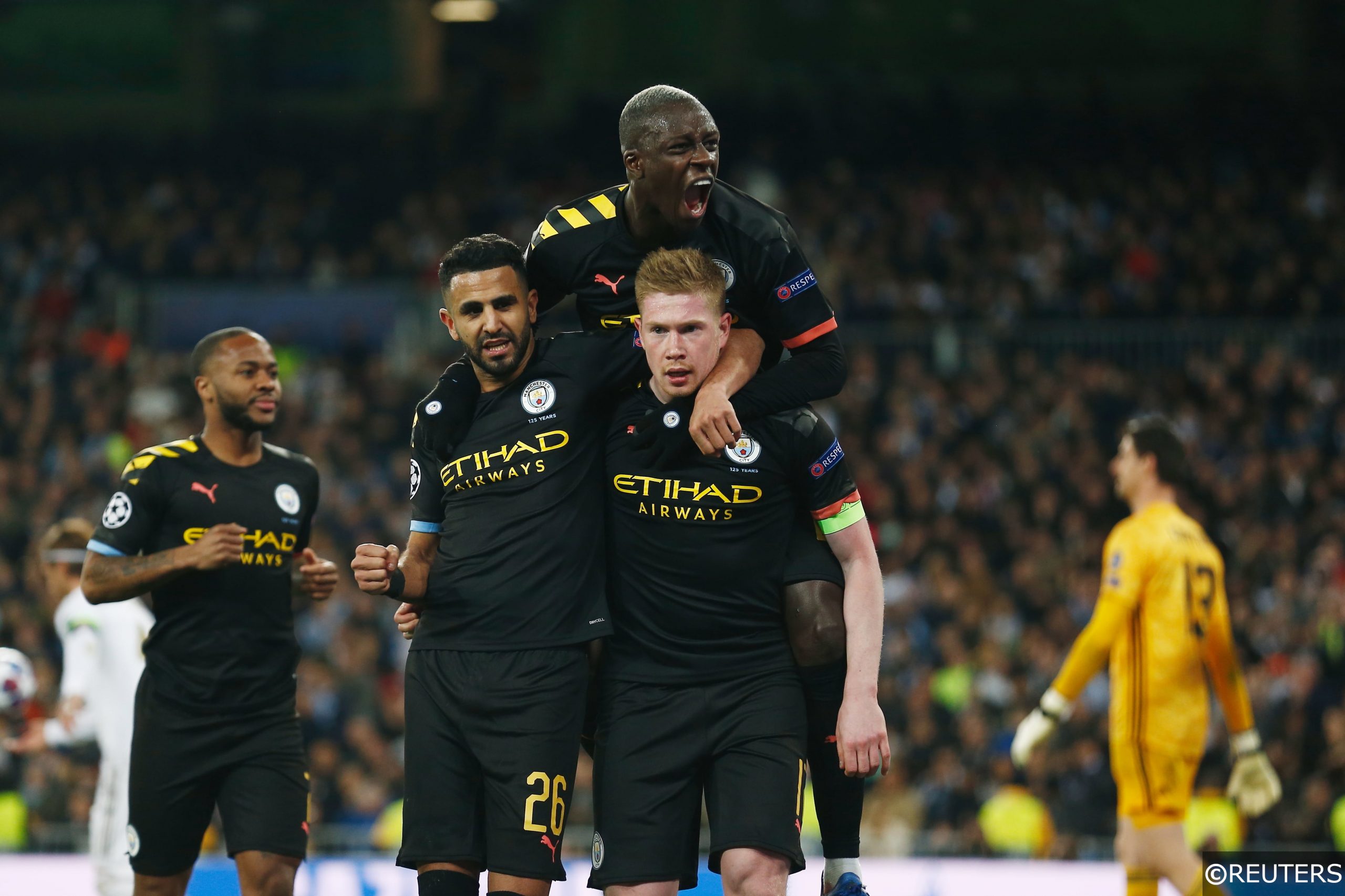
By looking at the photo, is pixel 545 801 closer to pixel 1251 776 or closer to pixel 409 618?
pixel 409 618

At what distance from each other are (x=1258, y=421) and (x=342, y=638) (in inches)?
369

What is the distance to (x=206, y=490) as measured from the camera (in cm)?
582

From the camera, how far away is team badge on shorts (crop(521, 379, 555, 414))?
4680 millimetres

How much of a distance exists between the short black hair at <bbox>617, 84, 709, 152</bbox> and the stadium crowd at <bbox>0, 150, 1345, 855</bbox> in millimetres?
7501

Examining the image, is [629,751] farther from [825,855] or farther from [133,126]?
[133,126]

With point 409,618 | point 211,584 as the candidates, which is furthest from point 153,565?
point 409,618

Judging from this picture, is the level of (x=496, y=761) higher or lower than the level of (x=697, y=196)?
lower

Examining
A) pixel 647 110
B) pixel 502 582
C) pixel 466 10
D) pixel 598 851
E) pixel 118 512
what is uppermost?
pixel 466 10

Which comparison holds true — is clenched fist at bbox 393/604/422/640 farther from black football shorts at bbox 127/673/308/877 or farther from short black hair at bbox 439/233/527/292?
black football shorts at bbox 127/673/308/877

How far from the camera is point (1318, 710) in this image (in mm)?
11586

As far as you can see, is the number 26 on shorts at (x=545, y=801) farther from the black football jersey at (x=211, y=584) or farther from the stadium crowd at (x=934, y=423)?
the stadium crowd at (x=934, y=423)

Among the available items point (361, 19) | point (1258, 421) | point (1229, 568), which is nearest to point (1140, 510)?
point (1229, 568)

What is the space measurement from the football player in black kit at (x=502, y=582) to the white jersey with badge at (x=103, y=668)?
3.33m

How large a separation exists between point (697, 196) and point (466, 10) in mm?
22699
